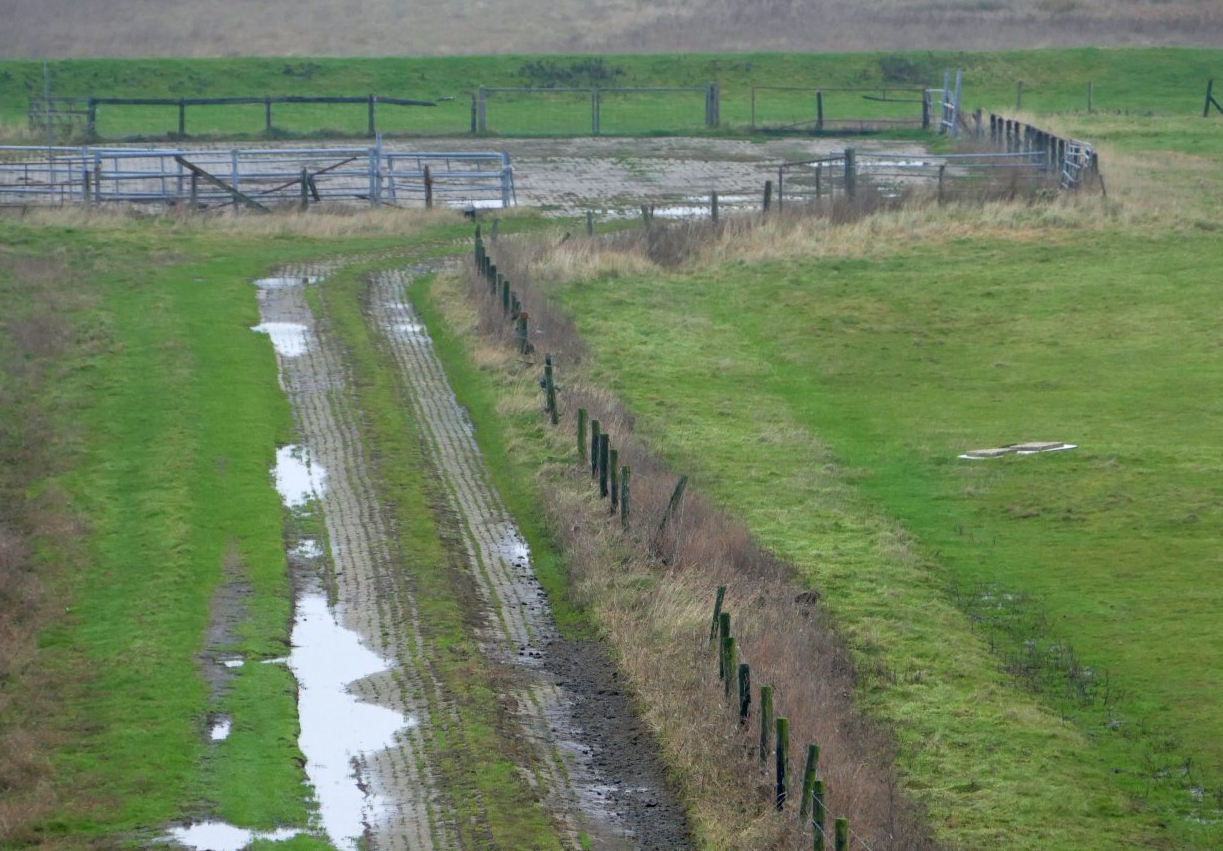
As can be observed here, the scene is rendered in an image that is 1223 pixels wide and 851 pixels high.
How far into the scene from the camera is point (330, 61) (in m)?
68.2

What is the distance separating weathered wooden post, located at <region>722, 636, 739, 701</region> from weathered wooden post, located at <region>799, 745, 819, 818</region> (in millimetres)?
2322

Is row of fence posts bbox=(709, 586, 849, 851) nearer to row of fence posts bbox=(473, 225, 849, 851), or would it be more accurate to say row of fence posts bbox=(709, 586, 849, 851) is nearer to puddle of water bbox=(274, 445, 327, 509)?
row of fence posts bbox=(473, 225, 849, 851)

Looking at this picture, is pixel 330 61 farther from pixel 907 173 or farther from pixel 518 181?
pixel 907 173

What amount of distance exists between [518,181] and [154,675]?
33.6 metres

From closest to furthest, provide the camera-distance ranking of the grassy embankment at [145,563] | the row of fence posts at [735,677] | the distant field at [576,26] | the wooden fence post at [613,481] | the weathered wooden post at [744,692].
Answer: the row of fence posts at [735,677], the grassy embankment at [145,563], the weathered wooden post at [744,692], the wooden fence post at [613,481], the distant field at [576,26]

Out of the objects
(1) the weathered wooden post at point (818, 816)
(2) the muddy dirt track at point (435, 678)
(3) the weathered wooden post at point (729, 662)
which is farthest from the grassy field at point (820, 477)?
(1) the weathered wooden post at point (818, 816)

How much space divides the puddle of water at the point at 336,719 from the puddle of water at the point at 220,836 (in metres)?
0.43

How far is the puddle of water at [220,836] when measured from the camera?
12.9m

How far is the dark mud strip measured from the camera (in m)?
14.0

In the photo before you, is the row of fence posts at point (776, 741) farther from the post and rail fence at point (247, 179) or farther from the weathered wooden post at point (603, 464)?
the post and rail fence at point (247, 179)

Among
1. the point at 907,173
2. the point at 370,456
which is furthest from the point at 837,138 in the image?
the point at 370,456

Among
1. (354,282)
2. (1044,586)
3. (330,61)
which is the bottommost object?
(1044,586)

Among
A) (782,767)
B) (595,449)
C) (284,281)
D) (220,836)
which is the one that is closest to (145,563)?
(595,449)

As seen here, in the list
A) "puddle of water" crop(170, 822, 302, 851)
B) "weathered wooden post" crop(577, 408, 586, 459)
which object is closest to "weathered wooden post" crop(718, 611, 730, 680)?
"puddle of water" crop(170, 822, 302, 851)
